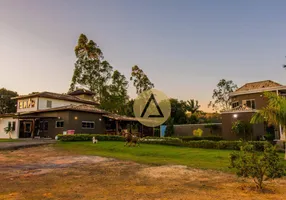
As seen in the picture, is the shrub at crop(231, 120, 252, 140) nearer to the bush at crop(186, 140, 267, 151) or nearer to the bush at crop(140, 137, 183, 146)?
the bush at crop(186, 140, 267, 151)

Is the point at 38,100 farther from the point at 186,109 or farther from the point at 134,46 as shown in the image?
the point at 186,109

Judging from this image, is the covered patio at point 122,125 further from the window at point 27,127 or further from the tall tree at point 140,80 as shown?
the tall tree at point 140,80

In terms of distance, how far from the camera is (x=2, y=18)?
731 inches

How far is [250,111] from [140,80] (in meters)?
28.6

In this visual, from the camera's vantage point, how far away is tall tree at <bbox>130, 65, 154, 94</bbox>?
160ft

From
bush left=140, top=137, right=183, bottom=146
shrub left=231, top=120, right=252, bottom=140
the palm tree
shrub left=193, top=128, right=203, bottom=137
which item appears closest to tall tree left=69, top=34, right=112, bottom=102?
shrub left=193, top=128, right=203, bottom=137

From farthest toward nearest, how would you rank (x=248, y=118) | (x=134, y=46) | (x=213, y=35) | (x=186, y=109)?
(x=186, y=109) < (x=134, y=46) < (x=248, y=118) < (x=213, y=35)

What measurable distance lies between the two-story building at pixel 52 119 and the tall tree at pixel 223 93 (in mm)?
25868

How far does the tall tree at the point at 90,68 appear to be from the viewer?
46188 mm

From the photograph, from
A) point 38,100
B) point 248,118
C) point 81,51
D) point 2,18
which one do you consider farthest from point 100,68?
point 248,118

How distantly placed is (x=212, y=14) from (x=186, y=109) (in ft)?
97.6

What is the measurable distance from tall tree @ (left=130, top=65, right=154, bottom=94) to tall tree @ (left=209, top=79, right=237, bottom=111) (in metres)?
15.7

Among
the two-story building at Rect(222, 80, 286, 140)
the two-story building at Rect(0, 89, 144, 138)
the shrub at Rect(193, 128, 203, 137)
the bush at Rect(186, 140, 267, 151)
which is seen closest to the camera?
the bush at Rect(186, 140, 267, 151)

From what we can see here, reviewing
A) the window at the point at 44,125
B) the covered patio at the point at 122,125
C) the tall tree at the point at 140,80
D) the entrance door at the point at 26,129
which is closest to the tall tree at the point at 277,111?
the covered patio at the point at 122,125
